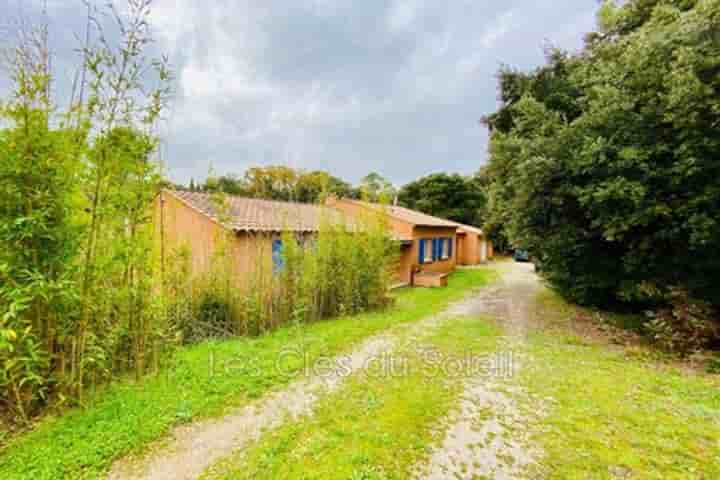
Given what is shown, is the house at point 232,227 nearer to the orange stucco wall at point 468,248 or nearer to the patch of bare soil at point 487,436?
the patch of bare soil at point 487,436

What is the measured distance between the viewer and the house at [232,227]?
4.80 m

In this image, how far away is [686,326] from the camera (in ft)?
14.7

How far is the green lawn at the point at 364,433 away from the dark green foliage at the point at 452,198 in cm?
2181

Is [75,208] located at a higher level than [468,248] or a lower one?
higher

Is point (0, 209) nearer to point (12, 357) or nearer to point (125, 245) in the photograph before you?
point (125, 245)

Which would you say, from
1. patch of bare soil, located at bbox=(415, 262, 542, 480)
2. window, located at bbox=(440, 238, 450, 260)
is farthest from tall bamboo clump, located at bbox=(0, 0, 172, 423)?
window, located at bbox=(440, 238, 450, 260)

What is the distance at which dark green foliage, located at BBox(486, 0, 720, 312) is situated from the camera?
13.2 feet

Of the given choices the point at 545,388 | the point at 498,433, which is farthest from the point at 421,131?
the point at 498,433

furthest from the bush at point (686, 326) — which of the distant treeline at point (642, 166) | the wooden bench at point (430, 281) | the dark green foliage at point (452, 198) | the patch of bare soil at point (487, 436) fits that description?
the dark green foliage at point (452, 198)

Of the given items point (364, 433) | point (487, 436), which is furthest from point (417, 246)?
point (364, 433)

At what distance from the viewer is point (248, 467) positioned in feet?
6.73

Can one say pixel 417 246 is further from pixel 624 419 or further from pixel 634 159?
pixel 624 419

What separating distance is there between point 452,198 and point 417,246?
14.5 metres

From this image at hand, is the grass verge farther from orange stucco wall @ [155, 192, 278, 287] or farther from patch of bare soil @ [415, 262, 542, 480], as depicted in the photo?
orange stucco wall @ [155, 192, 278, 287]
